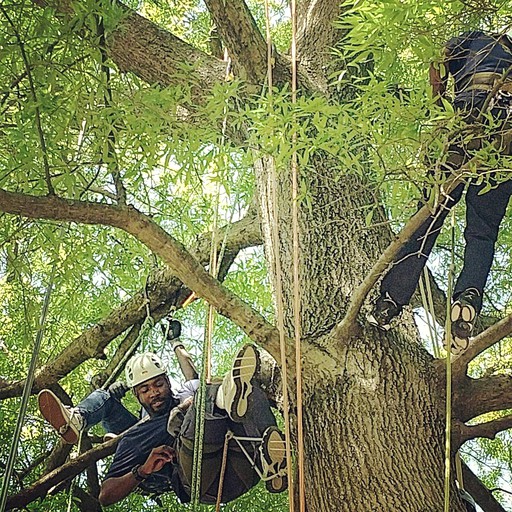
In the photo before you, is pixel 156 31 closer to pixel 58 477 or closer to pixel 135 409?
pixel 58 477

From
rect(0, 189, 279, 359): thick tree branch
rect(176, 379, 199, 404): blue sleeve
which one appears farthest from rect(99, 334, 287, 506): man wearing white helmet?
rect(0, 189, 279, 359): thick tree branch

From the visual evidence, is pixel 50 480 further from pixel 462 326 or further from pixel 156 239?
pixel 462 326

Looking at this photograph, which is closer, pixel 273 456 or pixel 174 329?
pixel 273 456

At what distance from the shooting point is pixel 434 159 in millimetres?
1423

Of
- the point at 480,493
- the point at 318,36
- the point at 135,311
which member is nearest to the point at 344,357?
the point at 480,493

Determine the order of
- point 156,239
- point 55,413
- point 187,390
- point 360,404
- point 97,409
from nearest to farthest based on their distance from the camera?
1. point 156,239
2. point 360,404
3. point 55,413
4. point 97,409
5. point 187,390

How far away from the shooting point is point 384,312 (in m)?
1.66

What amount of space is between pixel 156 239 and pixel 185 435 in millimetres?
561

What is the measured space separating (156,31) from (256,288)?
1.17 meters

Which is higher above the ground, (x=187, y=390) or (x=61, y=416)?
(x=187, y=390)

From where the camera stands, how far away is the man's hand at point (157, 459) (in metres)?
1.91

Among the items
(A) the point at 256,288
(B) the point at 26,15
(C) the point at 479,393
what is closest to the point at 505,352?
(A) the point at 256,288

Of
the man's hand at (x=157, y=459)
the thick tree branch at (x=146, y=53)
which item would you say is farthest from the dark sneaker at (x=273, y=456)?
the thick tree branch at (x=146, y=53)

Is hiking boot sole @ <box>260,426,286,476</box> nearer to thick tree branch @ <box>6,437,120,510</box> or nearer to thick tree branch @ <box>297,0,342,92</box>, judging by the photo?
thick tree branch @ <box>6,437,120,510</box>
